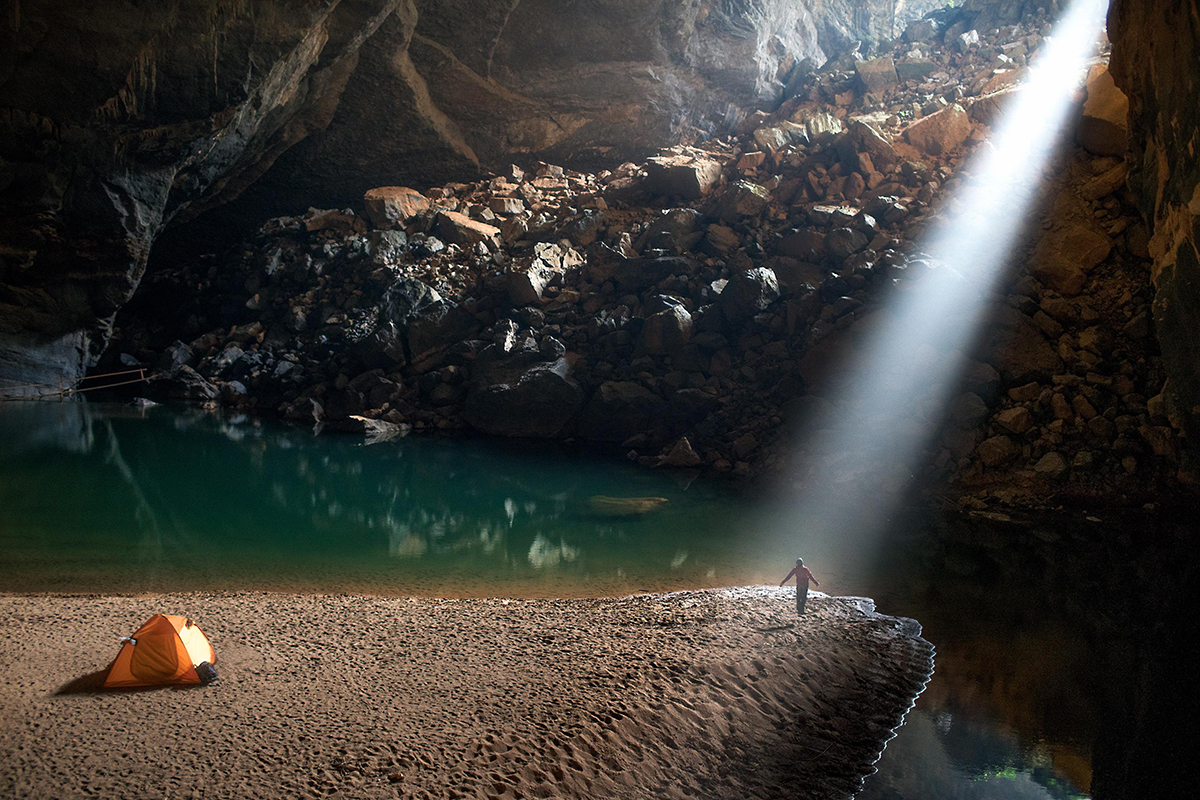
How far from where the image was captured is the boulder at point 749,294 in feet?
64.6

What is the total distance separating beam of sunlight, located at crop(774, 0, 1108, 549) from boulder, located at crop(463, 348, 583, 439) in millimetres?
6587

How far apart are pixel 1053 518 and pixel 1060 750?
798cm

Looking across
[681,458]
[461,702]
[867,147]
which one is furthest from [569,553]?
[867,147]

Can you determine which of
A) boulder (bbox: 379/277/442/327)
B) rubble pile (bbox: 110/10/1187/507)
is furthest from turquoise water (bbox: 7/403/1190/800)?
boulder (bbox: 379/277/442/327)

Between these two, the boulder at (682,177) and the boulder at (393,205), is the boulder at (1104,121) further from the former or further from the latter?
the boulder at (393,205)

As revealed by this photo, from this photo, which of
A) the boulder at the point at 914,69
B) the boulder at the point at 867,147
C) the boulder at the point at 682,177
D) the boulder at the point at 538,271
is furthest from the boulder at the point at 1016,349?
the boulder at the point at 914,69

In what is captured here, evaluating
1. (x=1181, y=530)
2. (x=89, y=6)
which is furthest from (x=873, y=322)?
(x=89, y=6)

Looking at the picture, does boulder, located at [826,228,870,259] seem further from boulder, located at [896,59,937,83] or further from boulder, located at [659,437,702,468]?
boulder, located at [896,59,937,83]

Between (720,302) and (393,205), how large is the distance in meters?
13.9

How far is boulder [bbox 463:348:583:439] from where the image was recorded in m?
20.1

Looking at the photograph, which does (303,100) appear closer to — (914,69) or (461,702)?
(461,702)

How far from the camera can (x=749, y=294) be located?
19688 millimetres

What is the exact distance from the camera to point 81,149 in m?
17.5

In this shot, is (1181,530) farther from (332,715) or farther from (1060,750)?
(332,715)
